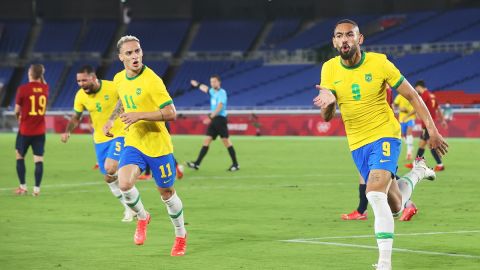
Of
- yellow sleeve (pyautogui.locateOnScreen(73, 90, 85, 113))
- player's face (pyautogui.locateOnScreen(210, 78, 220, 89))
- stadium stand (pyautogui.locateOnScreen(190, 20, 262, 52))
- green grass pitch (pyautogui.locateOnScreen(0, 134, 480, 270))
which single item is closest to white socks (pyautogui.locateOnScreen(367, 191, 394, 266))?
green grass pitch (pyautogui.locateOnScreen(0, 134, 480, 270))

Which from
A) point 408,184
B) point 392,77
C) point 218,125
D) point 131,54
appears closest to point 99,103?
point 131,54

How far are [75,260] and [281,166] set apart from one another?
18.0m

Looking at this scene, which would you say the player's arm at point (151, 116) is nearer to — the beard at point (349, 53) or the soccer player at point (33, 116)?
the beard at point (349, 53)

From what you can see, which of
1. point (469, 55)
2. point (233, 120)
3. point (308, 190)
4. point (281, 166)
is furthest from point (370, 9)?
point (308, 190)

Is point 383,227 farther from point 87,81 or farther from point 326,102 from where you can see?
point 87,81

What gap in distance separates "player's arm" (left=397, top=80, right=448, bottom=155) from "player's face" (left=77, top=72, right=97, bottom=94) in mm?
6723

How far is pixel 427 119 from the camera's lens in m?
9.91

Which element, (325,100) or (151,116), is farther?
(151,116)

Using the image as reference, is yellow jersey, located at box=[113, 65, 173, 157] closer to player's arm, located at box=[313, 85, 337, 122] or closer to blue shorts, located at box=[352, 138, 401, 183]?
player's arm, located at box=[313, 85, 337, 122]

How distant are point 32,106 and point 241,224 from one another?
674 centimetres

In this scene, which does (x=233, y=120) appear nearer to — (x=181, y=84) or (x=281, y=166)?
(x=181, y=84)

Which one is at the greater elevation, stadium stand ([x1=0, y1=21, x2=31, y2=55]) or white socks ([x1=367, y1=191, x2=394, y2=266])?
stadium stand ([x1=0, y1=21, x2=31, y2=55])

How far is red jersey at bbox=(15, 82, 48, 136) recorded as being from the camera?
1983 centimetres

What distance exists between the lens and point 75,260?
11211 mm
